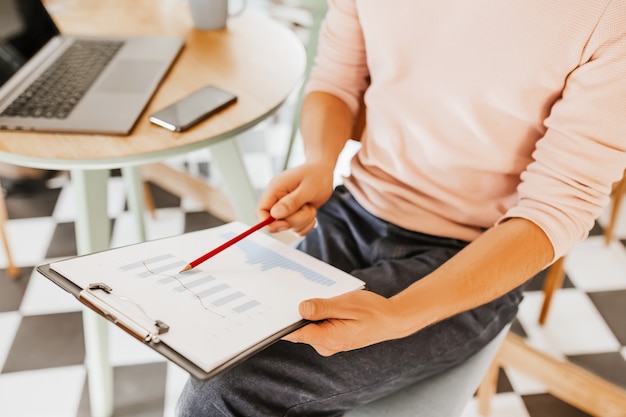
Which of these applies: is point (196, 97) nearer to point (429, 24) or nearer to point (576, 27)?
point (429, 24)

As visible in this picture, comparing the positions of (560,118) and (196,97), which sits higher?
(560,118)

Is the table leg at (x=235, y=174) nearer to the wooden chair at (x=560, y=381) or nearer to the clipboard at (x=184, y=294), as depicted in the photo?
the clipboard at (x=184, y=294)

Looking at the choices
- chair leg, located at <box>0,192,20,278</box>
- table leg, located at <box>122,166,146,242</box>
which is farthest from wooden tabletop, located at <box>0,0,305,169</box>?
chair leg, located at <box>0,192,20,278</box>

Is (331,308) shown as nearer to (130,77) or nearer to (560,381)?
(130,77)

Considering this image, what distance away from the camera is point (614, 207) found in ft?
6.27

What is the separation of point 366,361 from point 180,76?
0.72 meters

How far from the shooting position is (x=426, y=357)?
2.62ft

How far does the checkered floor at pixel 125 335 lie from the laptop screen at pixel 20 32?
811 millimetres

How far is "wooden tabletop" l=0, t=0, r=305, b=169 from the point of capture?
0.93 meters

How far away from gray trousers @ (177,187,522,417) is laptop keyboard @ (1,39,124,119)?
539 millimetres

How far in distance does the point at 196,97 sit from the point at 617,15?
70cm

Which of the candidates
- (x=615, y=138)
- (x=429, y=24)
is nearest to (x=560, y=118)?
(x=615, y=138)

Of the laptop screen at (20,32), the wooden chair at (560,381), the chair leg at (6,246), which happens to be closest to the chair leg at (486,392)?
the wooden chair at (560,381)

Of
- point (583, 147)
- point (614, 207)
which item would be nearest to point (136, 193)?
point (583, 147)
